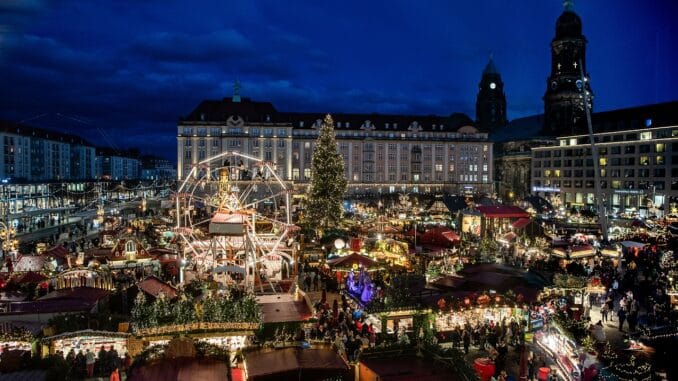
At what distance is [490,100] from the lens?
12138cm

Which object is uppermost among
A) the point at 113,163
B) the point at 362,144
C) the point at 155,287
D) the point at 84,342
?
the point at 113,163

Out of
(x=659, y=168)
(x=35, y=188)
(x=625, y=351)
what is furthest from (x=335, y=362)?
(x=35, y=188)

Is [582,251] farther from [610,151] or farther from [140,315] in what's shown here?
[610,151]

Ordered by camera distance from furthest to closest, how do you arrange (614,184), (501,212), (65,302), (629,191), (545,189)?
(545,189), (614,184), (629,191), (501,212), (65,302)

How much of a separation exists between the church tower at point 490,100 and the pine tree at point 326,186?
8633 centimetres

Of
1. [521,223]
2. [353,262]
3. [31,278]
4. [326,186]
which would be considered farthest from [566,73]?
[31,278]

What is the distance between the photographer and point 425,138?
9412 cm

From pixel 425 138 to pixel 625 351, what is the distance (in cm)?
7977

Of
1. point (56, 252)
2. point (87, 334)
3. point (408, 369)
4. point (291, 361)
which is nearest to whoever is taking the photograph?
point (408, 369)

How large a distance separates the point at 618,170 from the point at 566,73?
83.7 ft

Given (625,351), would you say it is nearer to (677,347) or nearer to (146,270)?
(677,347)

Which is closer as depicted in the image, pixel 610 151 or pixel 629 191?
pixel 629 191

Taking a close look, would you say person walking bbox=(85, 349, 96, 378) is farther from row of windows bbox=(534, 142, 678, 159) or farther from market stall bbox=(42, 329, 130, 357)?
row of windows bbox=(534, 142, 678, 159)

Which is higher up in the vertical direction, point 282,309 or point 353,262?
point 353,262
